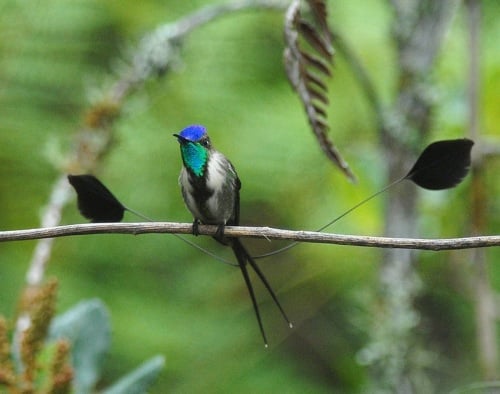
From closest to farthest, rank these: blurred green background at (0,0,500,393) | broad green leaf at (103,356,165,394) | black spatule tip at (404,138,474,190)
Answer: black spatule tip at (404,138,474,190)
broad green leaf at (103,356,165,394)
blurred green background at (0,0,500,393)

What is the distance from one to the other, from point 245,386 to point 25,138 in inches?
45.7

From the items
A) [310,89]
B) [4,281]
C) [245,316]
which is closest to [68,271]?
[4,281]

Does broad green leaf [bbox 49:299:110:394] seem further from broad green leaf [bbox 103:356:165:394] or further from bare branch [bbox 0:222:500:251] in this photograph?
bare branch [bbox 0:222:500:251]

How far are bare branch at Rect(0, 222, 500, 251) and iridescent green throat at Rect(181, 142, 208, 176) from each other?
1.49 feet

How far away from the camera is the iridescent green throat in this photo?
6.23 ft

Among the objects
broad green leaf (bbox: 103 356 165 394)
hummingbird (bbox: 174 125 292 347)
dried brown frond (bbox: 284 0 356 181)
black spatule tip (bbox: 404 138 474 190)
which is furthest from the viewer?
hummingbird (bbox: 174 125 292 347)

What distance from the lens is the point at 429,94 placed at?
2355mm

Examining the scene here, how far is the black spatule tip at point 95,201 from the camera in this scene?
155 cm

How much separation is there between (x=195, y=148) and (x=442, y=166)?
2.03ft

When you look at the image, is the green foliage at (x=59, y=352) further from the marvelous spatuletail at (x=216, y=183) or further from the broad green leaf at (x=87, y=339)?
the marvelous spatuletail at (x=216, y=183)

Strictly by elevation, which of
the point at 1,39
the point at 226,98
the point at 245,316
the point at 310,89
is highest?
the point at 1,39

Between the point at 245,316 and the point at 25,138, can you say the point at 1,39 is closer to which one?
the point at 25,138

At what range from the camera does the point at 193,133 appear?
6.14 ft

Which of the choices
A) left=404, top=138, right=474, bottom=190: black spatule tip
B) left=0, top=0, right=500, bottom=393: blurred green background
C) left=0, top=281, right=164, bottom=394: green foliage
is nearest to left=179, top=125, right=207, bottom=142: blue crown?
left=0, top=281, right=164, bottom=394: green foliage
